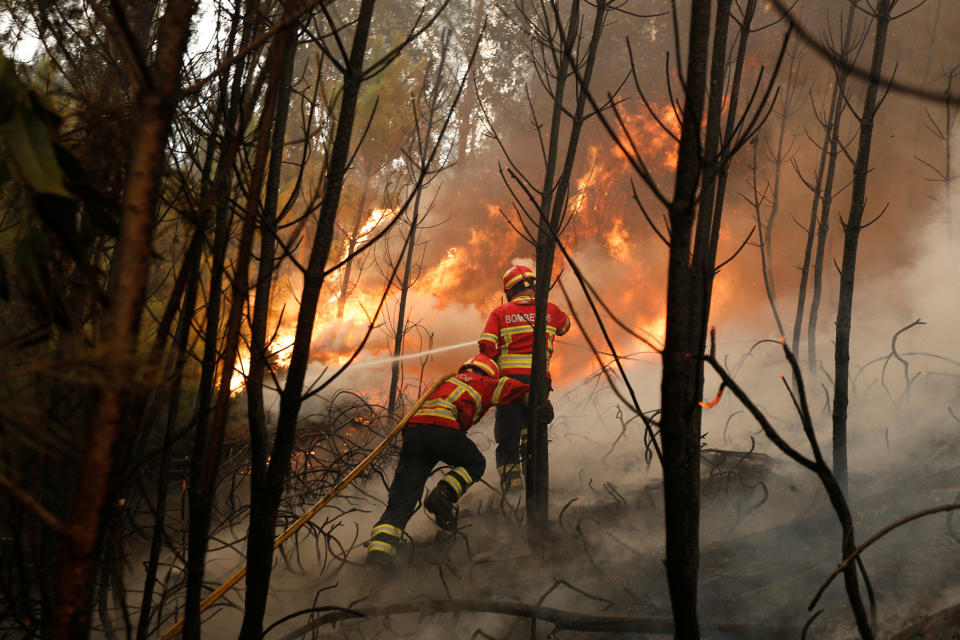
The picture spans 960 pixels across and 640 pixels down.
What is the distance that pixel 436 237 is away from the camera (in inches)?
755

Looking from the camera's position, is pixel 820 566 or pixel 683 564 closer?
pixel 683 564

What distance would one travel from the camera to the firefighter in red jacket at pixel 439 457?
15.0 feet

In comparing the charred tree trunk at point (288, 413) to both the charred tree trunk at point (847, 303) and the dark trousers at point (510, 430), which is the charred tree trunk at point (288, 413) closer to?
the charred tree trunk at point (847, 303)

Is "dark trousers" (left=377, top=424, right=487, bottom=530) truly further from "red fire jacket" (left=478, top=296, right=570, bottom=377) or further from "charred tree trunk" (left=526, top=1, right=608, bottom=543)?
"red fire jacket" (left=478, top=296, right=570, bottom=377)

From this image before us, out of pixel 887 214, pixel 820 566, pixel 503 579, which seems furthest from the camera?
pixel 887 214

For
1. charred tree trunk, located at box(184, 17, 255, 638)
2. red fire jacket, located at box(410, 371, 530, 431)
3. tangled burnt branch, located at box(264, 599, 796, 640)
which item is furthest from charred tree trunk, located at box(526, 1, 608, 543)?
charred tree trunk, located at box(184, 17, 255, 638)

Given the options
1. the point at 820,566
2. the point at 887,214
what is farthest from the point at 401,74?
the point at 820,566

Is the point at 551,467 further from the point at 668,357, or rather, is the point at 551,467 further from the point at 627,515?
the point at 668,357

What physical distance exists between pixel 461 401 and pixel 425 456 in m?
0.52

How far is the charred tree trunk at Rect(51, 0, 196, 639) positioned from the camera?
85 cm

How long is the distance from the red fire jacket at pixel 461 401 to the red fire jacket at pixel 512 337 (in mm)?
454

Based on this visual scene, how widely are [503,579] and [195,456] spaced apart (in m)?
2.79

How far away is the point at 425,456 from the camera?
15.9 ft

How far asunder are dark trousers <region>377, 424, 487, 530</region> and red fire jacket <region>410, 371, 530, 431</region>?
0.07 metres
